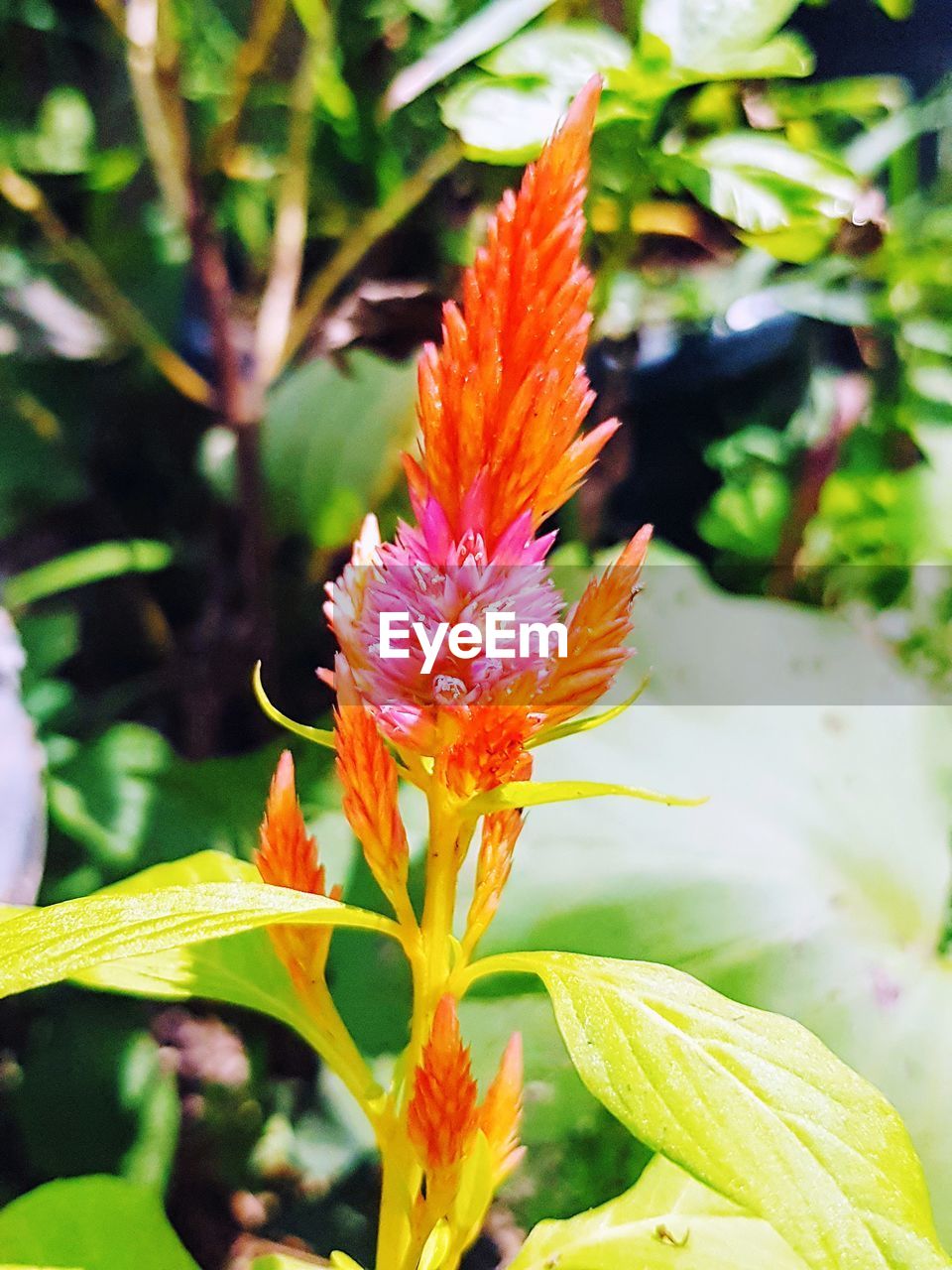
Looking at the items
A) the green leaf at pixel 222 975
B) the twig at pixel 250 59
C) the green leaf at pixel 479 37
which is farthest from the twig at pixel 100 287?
the green leaf at pixel 222 975

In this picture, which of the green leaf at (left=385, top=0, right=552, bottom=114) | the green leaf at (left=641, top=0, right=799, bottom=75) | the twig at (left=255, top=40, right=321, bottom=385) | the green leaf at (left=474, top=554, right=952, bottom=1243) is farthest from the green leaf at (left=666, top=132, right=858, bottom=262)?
the twig at (left=255, top=40, right=321, bottom=385)

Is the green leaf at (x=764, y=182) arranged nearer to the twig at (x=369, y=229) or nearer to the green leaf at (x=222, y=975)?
the twig at (x=369, y=229)

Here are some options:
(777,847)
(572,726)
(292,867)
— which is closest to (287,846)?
(292,867)

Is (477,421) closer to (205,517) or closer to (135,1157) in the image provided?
(135,1157)

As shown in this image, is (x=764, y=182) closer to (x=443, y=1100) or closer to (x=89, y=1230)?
(x=443, y=1100)

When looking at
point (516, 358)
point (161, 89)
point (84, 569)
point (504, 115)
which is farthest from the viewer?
point (84, 569)

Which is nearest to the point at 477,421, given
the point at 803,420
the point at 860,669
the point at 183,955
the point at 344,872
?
the point at 183,955
